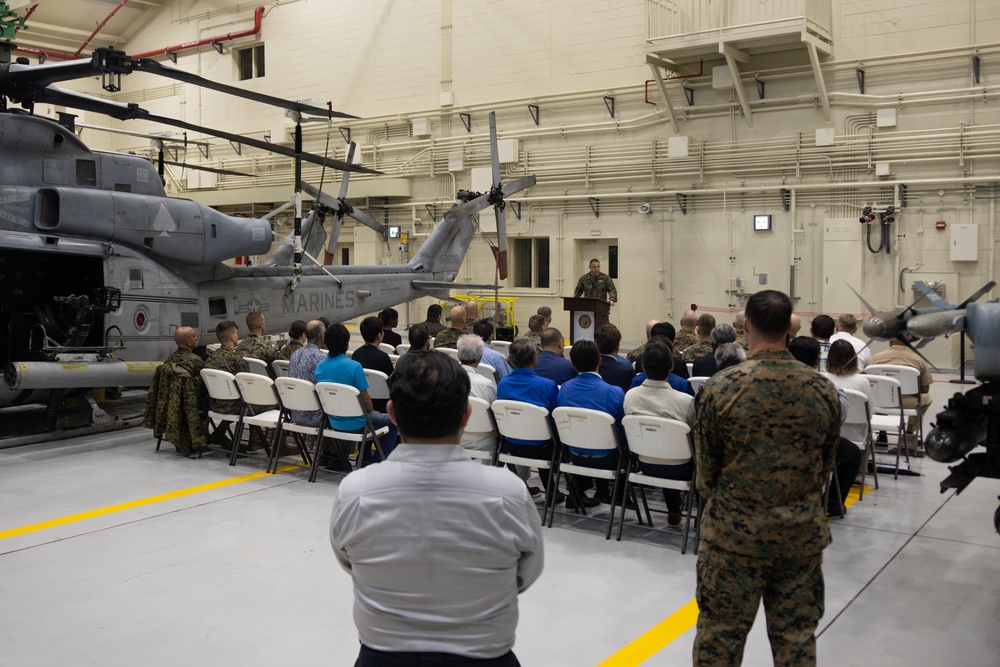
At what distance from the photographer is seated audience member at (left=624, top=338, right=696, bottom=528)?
5090 millimetres

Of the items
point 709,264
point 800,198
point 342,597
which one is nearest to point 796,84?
point 800,198

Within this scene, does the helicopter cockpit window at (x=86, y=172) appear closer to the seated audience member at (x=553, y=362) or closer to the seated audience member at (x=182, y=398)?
the seated audience member at (x=182, y=398)

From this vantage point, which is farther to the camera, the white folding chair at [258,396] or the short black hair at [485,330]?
the short black hair at [485,330]

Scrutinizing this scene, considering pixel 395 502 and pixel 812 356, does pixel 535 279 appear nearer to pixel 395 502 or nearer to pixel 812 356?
pixel 812 356

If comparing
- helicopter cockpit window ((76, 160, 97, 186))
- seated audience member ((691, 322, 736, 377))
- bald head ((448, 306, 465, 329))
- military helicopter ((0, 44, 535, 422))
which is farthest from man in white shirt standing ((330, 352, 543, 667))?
helicopter cockpit window ((76, 160, 97, 186))

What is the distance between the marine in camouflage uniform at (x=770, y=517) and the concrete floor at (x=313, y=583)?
927 mm

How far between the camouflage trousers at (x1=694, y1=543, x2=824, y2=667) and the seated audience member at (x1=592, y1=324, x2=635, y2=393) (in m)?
3.23

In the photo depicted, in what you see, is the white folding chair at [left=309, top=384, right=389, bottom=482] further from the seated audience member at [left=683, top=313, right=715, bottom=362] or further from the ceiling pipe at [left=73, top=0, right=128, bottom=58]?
the ceiling pipe at [left=73, top=0, right=128, bottom=58]

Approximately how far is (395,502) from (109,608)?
3.07m

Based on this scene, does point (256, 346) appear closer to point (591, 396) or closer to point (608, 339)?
point (608, 339)

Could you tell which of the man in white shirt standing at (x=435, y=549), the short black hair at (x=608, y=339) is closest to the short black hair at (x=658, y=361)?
the short black hair at (x=608, y=339)

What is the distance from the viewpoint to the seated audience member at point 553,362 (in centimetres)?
638

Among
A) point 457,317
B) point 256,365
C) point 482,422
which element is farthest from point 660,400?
point 457,317

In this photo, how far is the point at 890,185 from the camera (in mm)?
13352
